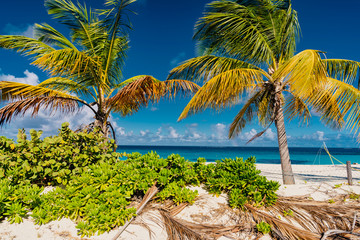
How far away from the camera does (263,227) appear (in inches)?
91.9

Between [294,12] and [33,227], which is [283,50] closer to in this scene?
[294,12]

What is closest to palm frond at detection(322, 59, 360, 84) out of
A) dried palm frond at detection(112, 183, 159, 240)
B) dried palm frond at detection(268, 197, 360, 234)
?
dried palm frond at detection(268, 197, 360, 234)

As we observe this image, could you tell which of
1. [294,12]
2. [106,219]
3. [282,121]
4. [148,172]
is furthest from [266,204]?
[294,12]

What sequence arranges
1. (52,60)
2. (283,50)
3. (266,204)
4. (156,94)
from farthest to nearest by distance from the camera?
1. (283,50)
2. (156,94)
3. (52,60)
4. (266,204)

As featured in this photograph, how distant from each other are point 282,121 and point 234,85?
2074mm

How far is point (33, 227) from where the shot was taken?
233 centimetres

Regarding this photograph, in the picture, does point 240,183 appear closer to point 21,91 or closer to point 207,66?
point 207,66

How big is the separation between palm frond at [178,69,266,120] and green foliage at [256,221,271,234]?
2.60 m

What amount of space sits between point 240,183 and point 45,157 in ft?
10.9

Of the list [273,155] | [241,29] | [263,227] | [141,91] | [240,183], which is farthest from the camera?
[273,155]

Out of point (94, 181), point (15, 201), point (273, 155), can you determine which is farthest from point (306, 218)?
point (273, 155)

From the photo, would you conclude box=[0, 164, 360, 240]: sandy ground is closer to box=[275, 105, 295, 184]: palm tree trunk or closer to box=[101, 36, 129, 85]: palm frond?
box=[275, 105, 295, 184]: palm tree trunk

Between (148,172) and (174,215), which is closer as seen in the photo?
(174,215)

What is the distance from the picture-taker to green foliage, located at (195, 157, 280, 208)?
2809 millimetres
